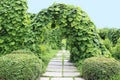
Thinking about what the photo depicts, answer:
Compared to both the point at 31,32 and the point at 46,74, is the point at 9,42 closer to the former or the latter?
the point at 31,32

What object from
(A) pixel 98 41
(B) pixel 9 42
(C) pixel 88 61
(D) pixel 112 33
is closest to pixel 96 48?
(A) pixel 98 41

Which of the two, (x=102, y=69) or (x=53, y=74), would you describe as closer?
(x=102, y=69)

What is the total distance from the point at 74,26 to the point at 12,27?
1.80 m

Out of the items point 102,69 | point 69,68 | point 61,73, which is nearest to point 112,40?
point 69,68

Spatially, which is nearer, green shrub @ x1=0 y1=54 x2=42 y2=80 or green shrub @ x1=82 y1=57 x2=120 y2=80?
green shrub @ x1=0 y1=54 x2=42 y2=80

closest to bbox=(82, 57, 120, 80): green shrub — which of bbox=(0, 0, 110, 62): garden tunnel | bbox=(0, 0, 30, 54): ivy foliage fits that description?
bbox=(0, 0, 110, 62): garden tunnel

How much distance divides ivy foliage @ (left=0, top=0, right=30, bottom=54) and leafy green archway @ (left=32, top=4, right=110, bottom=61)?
370mm

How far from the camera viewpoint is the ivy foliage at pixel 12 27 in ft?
29.3

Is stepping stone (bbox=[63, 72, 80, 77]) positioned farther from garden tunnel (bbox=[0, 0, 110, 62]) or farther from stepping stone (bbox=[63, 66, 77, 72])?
garden tunnel (bbox=[0, 0, 110, 62])

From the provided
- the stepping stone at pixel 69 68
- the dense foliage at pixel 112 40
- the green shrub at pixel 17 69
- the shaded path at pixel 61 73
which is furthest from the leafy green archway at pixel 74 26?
the green shrub at pixel 17 69

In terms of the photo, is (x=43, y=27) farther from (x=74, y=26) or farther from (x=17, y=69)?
(x=17, y=69)

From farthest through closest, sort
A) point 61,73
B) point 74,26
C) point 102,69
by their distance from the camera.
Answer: point 74,26, point 61,73, point 102,69

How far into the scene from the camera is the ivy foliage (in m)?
8.93

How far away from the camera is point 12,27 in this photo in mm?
8914
